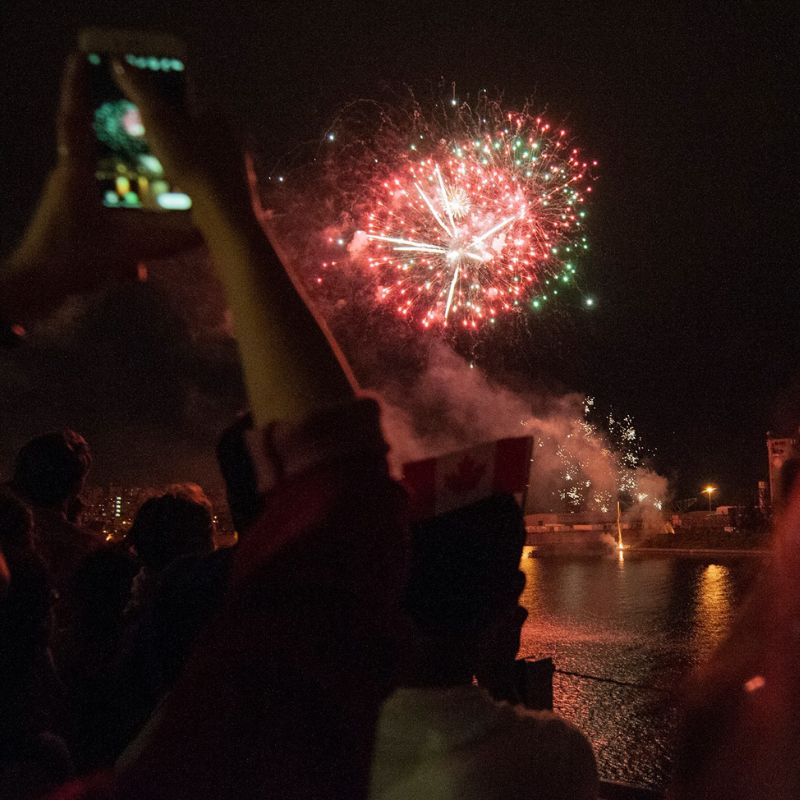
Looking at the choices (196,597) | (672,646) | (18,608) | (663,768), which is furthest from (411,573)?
(672,646)

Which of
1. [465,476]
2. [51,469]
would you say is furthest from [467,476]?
[51,469]

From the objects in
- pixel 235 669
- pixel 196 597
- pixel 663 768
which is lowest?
pixel 663 768

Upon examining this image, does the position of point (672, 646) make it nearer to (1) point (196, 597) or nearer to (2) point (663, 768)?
(2) point (663, 768)

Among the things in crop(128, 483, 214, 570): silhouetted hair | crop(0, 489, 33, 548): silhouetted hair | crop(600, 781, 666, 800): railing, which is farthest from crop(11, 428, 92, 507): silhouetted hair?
crop(600, 781, 666, 800): railing

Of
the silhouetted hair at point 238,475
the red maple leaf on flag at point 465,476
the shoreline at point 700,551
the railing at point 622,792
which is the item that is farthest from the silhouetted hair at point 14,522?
the shoreline at point 700,551

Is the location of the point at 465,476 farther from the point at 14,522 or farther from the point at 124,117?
the point at 14,522
